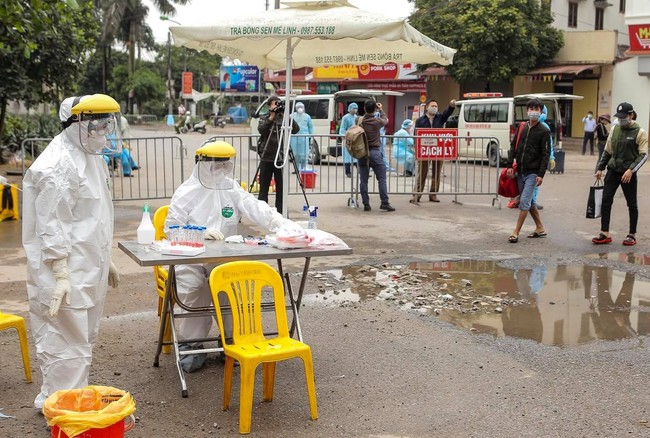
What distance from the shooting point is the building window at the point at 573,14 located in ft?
126

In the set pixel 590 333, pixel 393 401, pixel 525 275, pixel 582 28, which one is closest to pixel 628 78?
Result: pixel 582 28

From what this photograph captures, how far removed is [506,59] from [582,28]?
27.4 ft

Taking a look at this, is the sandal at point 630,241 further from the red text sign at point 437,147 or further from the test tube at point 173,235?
the test tube at point 173,235

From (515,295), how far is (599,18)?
36.0 m

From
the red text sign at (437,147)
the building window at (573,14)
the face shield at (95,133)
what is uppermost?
the building window at (573,14)

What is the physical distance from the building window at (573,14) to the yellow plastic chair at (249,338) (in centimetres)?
3656

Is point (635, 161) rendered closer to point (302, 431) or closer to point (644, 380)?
point (644, 380)

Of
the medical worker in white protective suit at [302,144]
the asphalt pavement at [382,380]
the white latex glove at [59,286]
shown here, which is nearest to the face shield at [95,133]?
the white latex glove at [59,286]

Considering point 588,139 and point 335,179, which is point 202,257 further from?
point 588,139

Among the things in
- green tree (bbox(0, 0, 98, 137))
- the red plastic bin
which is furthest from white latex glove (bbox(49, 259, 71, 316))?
green tree (bbox(0, 0, 98, 137))

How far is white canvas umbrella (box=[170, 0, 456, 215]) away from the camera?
8.88m

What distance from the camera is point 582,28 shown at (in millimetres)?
38812

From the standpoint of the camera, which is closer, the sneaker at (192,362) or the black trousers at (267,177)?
the sneaker at (192,362)

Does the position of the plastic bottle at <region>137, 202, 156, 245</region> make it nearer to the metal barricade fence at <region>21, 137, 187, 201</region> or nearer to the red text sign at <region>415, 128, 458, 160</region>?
the metal barricade fence at <region>21, 137, 187, 201</region>
